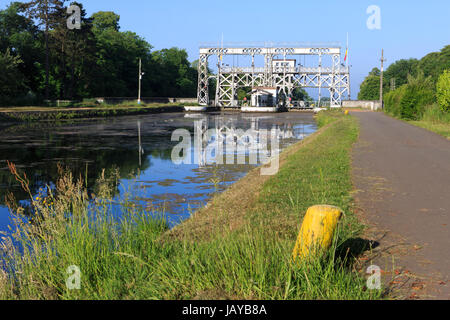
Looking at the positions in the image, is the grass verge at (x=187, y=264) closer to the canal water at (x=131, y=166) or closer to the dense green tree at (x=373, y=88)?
the canal water at (x=131, y=166)

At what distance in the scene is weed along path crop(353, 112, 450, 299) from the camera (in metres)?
5.12

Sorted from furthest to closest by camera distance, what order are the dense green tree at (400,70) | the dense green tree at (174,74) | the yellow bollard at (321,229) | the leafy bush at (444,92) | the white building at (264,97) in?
the dense green tree at (400,70)
the dense green tree at (174,74)
the white building at (264,97)
the leafy bush at (444,92)
the yellow bollard at (321,229)

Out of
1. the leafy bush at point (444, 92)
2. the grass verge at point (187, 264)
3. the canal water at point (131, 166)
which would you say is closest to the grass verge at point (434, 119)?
the leafy bush at point (444, 92)

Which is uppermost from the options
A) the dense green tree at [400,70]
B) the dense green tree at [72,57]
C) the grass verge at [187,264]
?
the dense green tree at [400,70]

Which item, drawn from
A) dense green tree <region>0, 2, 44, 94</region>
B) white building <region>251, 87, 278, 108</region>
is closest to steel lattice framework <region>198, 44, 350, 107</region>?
white building <region>251, 87, 278, 108</region>

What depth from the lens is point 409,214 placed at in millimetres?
7836

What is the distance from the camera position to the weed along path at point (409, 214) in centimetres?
512

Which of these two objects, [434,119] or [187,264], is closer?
[187,264]

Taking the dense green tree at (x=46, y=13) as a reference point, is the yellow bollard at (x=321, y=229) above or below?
below

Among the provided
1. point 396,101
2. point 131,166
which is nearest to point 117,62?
point 396,101

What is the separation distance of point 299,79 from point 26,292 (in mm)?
85424

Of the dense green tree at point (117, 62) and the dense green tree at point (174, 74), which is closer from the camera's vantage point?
the dense green tree at point (117, 62)

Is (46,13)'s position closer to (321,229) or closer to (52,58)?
(52,58)
